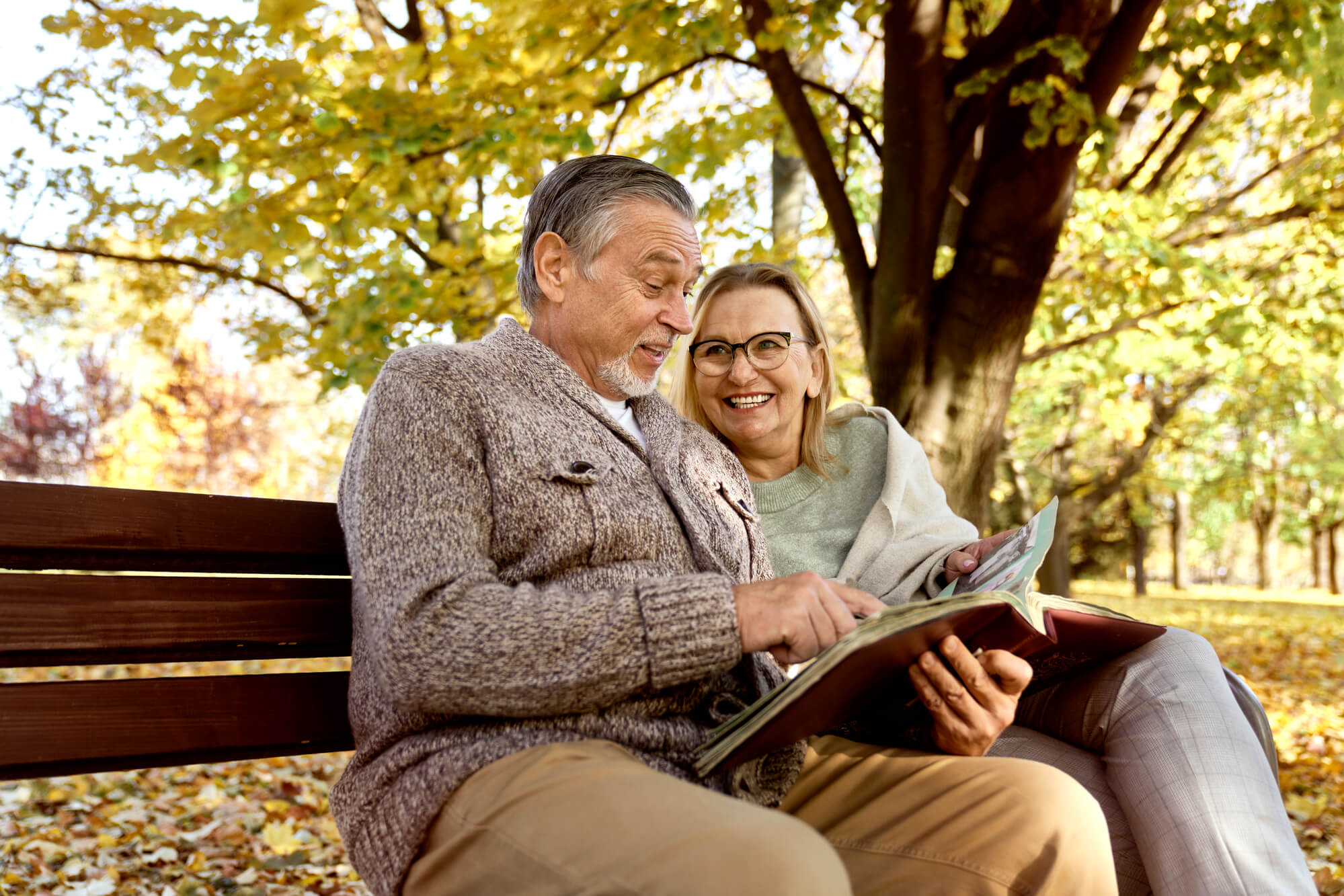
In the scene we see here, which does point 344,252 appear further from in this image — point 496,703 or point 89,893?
point 496,703

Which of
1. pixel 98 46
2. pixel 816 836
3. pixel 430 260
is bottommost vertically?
pixel 816 836

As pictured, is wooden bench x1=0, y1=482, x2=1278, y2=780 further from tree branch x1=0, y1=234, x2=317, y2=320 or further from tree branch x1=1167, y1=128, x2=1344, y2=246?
tree branch x1=1167, y1=128, x2=1344, y2=246

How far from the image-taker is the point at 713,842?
4.93ft

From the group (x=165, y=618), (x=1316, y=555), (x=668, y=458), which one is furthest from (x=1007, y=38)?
(x=1316, y=555)

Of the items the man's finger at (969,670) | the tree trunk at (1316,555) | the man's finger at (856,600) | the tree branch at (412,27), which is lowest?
the tree trunk at (1316,555)

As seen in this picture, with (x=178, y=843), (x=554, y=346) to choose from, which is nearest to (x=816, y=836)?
(x=554, y=346)

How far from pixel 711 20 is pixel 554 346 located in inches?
126

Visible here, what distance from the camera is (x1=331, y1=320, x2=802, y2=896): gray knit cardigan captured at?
1.74 metres

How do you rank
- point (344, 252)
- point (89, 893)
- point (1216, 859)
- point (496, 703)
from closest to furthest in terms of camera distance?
1. point (496, 703)
2. point (1216, 859)
3. point (89, 893)
4. point (344, 252)

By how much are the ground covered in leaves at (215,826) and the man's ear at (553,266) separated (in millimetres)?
2261

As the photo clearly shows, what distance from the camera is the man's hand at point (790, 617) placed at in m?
1.86

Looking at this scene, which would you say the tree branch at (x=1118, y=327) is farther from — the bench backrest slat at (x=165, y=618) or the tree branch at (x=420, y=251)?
the bench backrest slat at (x=165, y=618)

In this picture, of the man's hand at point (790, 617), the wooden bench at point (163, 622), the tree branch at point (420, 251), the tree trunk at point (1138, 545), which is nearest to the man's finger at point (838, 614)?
the man's hand at point (790, 617)

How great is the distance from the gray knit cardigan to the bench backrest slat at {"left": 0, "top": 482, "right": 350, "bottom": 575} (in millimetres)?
230
